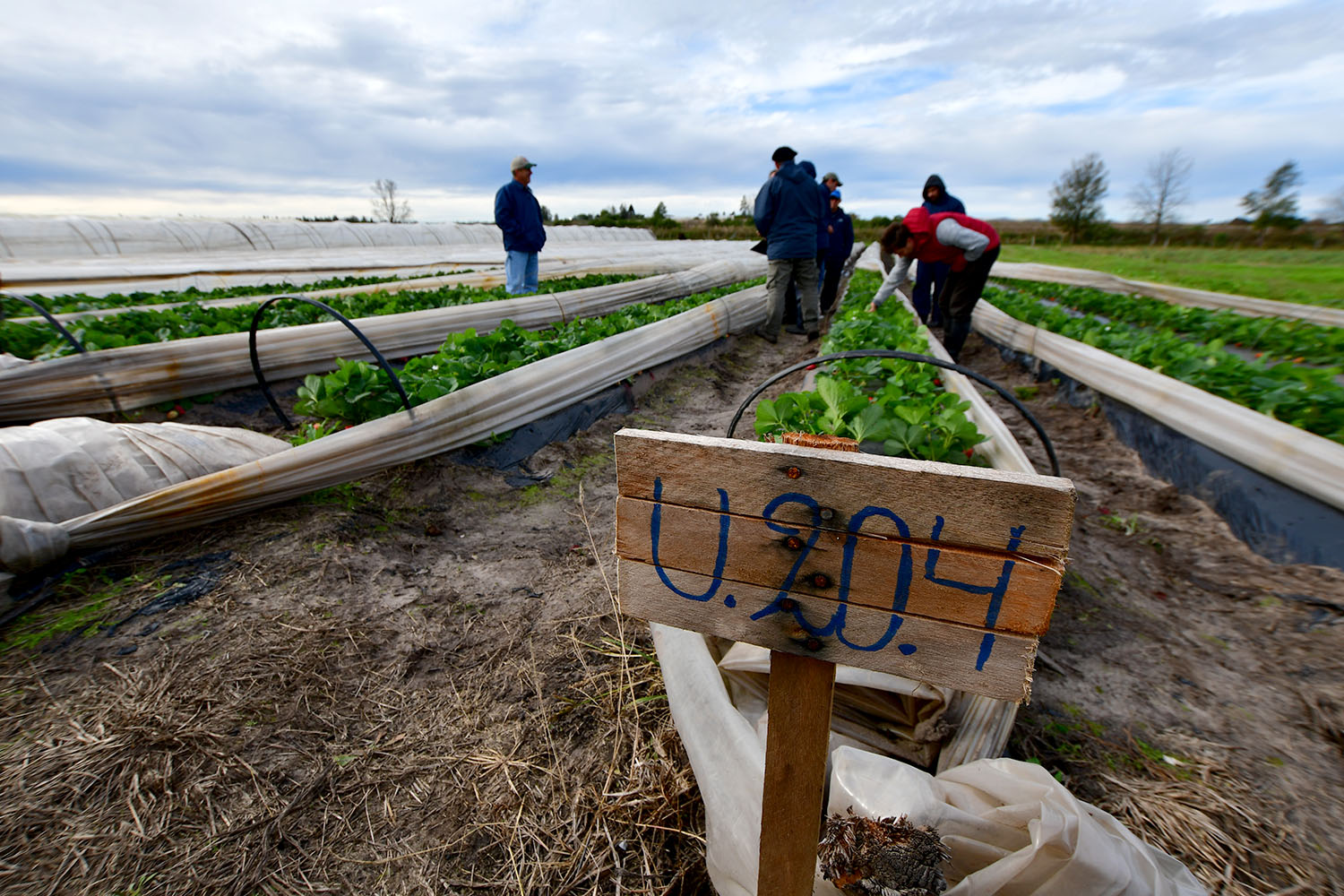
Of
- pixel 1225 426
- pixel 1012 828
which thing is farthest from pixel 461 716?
pixel 1225 426

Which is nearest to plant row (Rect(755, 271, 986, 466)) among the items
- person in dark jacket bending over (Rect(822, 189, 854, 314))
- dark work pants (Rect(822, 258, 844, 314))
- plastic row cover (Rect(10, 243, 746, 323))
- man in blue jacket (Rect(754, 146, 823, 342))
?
man in blue jacket (Rect(754, 146, 823, 342))

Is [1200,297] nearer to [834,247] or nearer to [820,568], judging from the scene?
[834,247]

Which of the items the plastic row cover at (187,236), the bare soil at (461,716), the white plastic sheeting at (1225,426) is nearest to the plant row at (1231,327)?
the white plastic sheeting at (1225,426)

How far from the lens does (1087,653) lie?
7.57 feet

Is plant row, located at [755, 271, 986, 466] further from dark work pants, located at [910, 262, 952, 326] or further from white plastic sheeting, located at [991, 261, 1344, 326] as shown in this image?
white plastic sheeting, located at [991, 261, 1344, 326]

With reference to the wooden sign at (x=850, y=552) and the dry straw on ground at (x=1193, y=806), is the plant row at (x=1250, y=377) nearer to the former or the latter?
the dry straw on ground at (x=1193, y=806)

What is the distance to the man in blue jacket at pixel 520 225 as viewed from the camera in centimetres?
796

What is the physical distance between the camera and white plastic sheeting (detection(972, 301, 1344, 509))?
2.80 meters

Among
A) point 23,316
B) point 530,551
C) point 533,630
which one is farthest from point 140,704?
point 23,316

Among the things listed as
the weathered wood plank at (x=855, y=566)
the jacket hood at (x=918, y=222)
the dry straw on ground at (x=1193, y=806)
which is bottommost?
A: the dry straw on ground at (x=1193, y=806)

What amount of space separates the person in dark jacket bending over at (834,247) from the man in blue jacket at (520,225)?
5496 millimetres

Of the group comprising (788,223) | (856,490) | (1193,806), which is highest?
(788,223)

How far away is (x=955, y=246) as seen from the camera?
19.7 feet

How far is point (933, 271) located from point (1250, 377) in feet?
17.7
